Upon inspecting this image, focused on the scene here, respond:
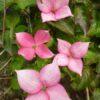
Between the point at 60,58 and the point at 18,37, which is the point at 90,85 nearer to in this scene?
the point at 60,58

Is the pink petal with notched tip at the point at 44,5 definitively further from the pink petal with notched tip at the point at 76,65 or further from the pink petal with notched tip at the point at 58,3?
the pink petal with notched tip at the point at 76,65

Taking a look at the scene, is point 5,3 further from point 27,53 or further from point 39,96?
point 39,96

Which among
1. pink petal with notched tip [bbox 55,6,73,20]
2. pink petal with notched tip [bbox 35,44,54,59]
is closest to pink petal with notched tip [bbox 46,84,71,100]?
pink petal with notched tip [bbox 35,44,54,59]

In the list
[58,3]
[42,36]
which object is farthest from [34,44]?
[58,3]

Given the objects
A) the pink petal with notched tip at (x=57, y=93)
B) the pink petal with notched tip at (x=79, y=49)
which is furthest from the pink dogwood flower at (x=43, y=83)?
the pink petal with notched tip at (x=79, y=49)

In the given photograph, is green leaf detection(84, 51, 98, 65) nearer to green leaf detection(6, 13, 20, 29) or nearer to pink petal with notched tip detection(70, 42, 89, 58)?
pink petal with notched tip detection(70, 42, 89, 58)

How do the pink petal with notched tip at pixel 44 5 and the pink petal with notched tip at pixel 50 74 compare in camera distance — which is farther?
the pink petal with notched tip at pixel 44 5

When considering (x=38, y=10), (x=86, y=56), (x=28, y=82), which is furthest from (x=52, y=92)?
(x=38, y=10)
